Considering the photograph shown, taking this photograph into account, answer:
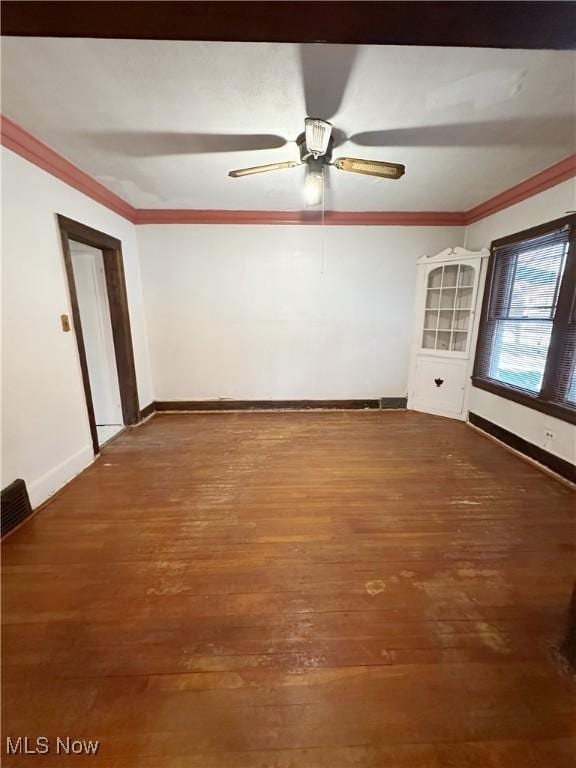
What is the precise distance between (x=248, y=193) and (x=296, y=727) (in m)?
3.71

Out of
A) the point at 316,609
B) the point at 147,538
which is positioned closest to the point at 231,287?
the point at 147,538

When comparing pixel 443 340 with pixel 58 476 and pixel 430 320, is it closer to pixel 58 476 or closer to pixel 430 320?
pixel 430 320

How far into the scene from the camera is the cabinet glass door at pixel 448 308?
357cm

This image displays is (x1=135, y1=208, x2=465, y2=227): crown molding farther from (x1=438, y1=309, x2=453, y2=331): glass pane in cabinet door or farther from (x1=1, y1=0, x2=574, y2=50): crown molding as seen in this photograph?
(x1=1, y1=0, x2=574, y2=50): crown molding

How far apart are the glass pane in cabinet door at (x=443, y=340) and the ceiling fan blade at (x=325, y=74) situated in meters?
2.82

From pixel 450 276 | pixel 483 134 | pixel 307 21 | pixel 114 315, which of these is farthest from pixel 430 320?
pixel 114 315

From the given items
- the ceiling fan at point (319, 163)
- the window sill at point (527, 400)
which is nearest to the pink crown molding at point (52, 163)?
the ceiling fan at point (319, 163)

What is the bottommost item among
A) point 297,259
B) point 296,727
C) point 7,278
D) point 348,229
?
point 296,727

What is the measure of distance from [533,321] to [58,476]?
4.29 metres

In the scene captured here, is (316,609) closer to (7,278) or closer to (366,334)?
(7,278)

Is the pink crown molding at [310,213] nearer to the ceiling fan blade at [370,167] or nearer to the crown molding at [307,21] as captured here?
the ceiling fan blade at [370,167]

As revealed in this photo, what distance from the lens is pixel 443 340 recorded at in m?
3.83

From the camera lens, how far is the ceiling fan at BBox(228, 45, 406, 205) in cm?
139

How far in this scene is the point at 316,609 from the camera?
1.38 meters
